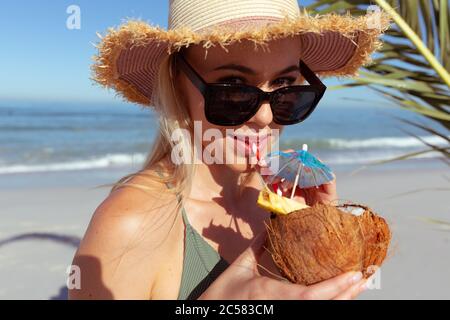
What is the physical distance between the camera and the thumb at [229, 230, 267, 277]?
1.26m

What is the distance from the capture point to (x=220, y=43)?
1.57 metres

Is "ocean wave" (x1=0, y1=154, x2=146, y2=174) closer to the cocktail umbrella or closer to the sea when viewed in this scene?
the sea

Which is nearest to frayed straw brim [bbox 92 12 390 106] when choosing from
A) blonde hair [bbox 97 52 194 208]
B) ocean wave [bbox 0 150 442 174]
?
blonde hair [bbox 97 52 194 208]

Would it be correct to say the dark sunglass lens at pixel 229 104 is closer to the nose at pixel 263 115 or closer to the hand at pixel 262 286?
the nose at pixel 263 115

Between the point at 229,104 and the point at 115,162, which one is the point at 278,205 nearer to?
the point at 229,104

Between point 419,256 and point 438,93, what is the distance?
3.32 meters

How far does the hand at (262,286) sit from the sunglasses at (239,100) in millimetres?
556

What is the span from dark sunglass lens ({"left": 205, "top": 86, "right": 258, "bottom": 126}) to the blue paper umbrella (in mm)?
249

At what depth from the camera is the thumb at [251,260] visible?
1.26 meters

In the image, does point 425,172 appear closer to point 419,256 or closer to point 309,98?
point 419,256

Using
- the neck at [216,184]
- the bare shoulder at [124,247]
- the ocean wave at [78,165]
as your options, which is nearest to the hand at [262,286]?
the bare shoulder at [124,247]

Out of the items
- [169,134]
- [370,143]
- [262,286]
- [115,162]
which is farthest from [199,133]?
[370,143]

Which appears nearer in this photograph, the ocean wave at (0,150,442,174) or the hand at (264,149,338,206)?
the hand at (264,149,338,206)

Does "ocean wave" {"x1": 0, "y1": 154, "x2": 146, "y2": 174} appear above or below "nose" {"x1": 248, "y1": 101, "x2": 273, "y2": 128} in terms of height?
below
